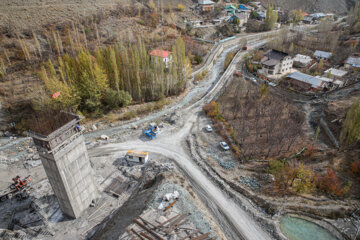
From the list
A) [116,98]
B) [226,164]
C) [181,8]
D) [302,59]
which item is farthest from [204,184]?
[181,8]

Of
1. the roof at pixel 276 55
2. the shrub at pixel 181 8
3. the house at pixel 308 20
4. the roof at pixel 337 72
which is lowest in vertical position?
the roof at pixel 337 72

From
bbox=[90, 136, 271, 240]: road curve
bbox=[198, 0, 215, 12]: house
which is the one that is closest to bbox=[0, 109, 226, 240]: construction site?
bbox=[90, 136, 271, 240]: road curve

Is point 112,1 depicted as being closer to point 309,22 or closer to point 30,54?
point 30,54

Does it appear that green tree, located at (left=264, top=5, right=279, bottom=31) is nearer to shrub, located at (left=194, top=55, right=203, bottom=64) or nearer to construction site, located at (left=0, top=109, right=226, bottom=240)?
shrub, located at (left=194, top=55, right=203, bottom=64)

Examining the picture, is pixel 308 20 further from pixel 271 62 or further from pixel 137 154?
pixel 137 154

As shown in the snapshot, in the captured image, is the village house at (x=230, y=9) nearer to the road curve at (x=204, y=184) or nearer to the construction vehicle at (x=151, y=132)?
the road curve at (x=204, y=184)

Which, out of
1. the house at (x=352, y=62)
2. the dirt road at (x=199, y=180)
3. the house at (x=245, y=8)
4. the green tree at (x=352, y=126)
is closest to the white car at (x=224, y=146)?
the dirt road at (x=199, y=180)
